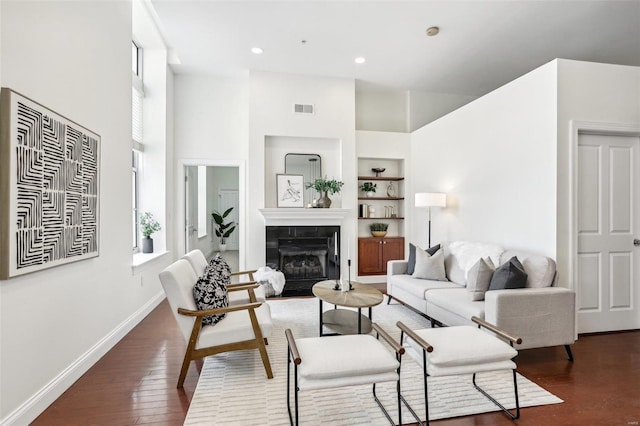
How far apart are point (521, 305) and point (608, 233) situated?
5.06 feet

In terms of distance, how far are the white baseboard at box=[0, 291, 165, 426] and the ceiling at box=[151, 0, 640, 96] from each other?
140 inches

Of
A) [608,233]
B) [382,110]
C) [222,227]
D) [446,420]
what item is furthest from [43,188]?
[222,227]

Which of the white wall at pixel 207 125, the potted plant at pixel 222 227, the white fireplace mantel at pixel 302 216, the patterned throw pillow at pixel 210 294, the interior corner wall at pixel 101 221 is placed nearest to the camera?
the interior corner wall at pixel 101 221

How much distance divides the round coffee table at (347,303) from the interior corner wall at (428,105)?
13.2ft

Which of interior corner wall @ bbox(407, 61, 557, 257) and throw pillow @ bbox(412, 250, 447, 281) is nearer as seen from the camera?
interior corner wall @ bbox(407, 61, 557, 257)

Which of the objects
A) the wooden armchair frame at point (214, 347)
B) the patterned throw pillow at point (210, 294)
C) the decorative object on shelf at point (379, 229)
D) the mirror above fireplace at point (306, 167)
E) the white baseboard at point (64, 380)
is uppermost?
the mirror above fireplace at point (306, 167)

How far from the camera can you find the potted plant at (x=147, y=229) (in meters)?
4.44

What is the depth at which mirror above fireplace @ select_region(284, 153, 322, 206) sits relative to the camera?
5438 millimetres

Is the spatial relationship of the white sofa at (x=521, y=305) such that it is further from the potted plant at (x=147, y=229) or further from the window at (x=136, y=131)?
the window at (x=136, y=131)

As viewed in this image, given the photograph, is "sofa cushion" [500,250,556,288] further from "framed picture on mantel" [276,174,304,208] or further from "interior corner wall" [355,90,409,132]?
"interior corner wall" [355,90,409,132]

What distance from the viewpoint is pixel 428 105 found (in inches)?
242

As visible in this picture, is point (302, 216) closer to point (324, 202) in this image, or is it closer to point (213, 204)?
point (324, 202)

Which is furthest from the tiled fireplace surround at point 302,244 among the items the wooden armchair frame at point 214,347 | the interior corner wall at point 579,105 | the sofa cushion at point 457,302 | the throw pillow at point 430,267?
the interior corner wall at point 579,105

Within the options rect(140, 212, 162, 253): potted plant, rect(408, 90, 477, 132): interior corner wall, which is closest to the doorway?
rect(140, 212, 162, 253): potted plant
